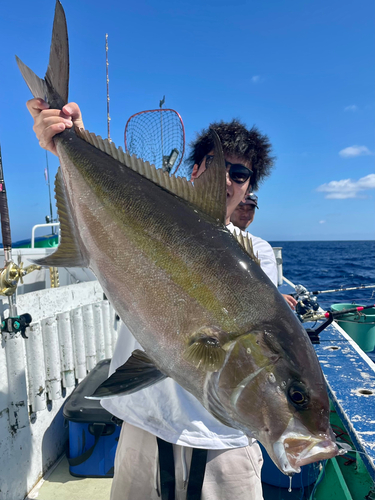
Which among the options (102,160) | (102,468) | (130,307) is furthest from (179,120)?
(102,468)

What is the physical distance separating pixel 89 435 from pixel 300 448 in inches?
106

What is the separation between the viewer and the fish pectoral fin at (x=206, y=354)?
3.84 feet

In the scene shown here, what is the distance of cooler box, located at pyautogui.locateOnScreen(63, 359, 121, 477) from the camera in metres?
3.00

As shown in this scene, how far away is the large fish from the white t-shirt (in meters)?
0.44

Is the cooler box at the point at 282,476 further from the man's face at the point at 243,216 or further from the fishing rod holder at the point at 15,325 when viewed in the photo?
the man's face at the point at 243,216

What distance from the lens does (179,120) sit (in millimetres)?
3010

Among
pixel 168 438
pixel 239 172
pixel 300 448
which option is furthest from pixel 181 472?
pixel 239 172

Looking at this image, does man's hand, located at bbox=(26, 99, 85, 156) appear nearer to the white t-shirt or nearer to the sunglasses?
the sunglasses

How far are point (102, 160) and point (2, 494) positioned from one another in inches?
103

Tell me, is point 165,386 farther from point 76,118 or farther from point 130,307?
point 76,118

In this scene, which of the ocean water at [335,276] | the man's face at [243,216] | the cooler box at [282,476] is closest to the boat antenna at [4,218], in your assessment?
the cooler box at [282,476]

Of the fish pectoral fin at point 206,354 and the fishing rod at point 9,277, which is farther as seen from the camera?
the fishing rod at point 9,277

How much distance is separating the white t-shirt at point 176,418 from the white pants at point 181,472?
0.33 ft

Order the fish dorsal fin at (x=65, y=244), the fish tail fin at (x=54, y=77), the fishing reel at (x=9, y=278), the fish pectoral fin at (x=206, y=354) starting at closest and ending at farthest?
the fish pectoral fin at (x=206, y=354) < the fish dorsal fin at (x=65, y=244) < the fish tail fin at (x=54, y=77) < the fishing reel at (x=9, y=278)
